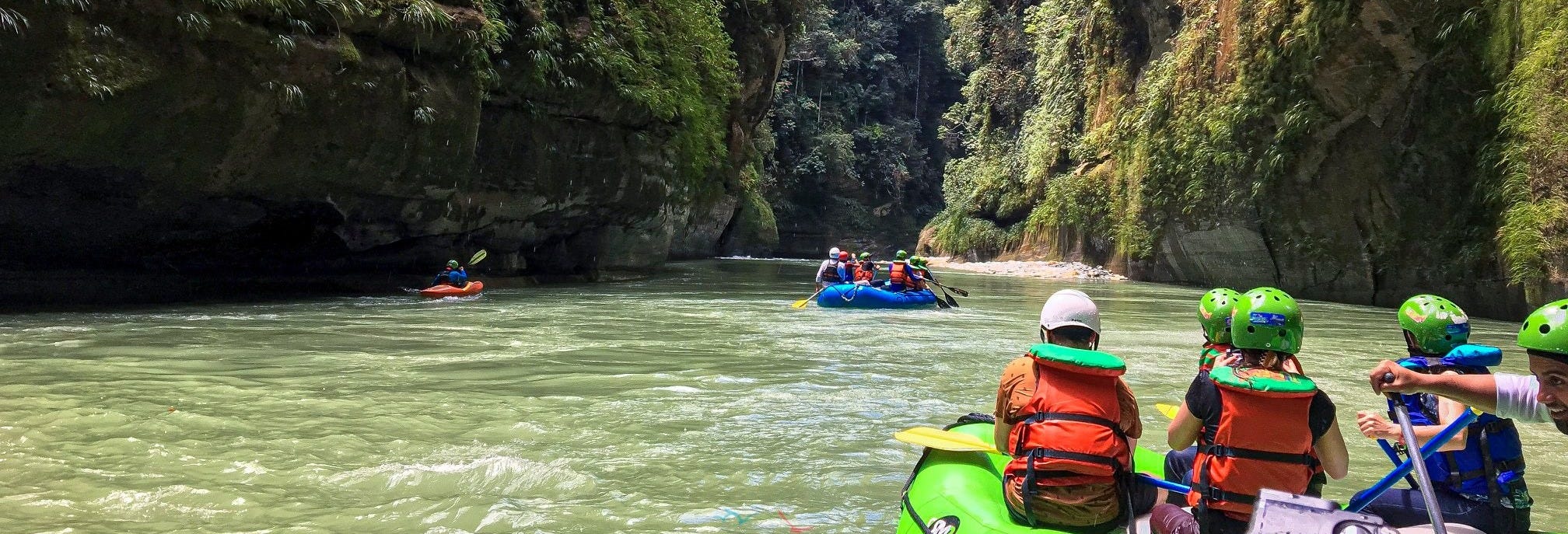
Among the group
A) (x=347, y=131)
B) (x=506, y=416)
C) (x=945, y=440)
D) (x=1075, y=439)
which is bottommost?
(x=506, y=416)

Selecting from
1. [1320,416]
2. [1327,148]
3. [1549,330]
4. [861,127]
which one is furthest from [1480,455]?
[861,127]

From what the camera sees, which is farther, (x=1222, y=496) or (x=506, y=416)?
(x=506, y=416)

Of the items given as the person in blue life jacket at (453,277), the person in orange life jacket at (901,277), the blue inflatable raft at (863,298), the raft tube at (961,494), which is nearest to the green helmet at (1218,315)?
the raft tube at (961,494)

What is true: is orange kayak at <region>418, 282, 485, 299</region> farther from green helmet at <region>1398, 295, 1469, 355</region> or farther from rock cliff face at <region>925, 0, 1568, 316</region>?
green helmet at <region>1398, 295, 1469, 355</region>

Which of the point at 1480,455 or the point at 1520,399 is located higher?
the point at 1520,399

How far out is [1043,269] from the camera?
83.3 feet

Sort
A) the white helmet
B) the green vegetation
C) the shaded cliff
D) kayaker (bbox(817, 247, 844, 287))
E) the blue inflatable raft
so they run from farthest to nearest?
the shaded cliff, kayaker (bbox(817, 247, 844, 287)), the blue inflatable raft, the green vegetation, the white helmet

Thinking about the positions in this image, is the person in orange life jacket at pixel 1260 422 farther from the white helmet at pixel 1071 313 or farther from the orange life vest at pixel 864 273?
the orange life vest at pixel 864 273

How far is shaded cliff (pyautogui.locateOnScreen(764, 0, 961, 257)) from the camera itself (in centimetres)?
4216

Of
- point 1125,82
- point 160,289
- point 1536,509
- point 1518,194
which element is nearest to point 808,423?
point 1536,509

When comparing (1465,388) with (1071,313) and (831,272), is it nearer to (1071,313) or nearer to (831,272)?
(1071,313)

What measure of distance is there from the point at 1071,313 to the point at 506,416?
142 inches

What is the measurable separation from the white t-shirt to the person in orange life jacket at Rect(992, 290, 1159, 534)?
2.90ft

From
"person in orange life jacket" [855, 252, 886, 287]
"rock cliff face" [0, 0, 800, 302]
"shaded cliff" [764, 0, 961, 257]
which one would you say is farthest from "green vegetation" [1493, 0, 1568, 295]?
"shaded cliff" [764, 0, 961, 257]
